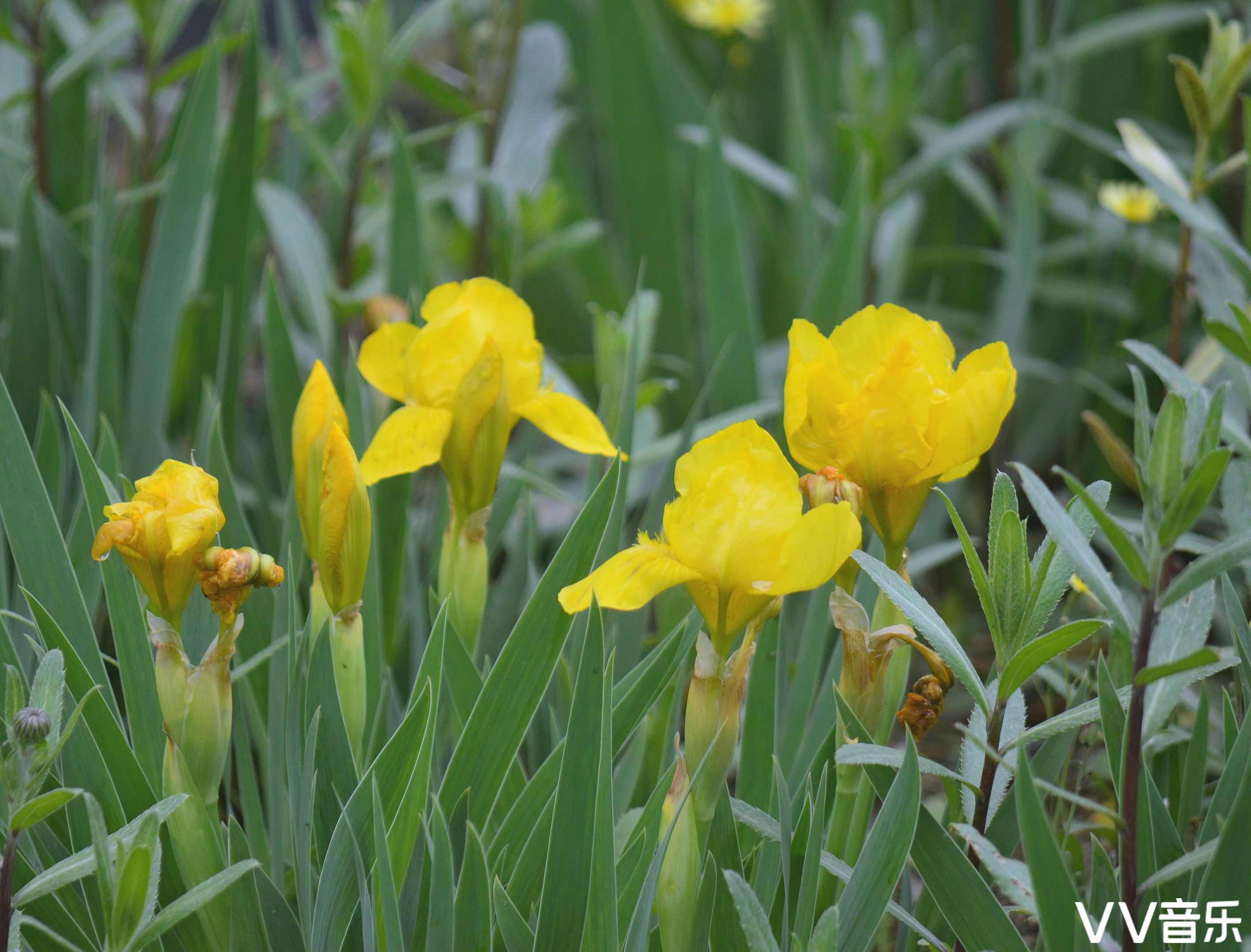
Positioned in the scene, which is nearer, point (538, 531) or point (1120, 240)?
point (538, 531)

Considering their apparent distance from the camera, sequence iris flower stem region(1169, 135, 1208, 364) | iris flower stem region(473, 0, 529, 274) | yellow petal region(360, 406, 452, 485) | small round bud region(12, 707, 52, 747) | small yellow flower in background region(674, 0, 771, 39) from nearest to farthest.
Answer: small round bud region(12, 707, 52, 747) < yellow petal region(360, 406, 452, 485) < iris flower stem region(1169, 135, 1208, 364) < iris flower stem region(473, 0, 529, 274) < small yellow flower in background region(674, 0, 771, 39)

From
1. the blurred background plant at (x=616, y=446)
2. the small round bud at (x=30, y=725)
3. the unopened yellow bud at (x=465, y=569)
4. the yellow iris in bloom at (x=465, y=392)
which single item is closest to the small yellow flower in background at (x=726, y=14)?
the blurred background plant at (x=616, y=446)

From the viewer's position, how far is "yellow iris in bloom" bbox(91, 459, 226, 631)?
0.54 m

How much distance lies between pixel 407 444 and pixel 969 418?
12.9 inches

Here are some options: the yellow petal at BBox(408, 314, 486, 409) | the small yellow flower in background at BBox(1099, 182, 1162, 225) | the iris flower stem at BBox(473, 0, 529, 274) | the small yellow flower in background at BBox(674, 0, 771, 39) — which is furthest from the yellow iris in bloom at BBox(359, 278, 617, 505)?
the small yellow flower in background at BBox(674, 0, 771, 39)

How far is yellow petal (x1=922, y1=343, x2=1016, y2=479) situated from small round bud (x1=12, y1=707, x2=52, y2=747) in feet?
1.40

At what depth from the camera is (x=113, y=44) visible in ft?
4.34

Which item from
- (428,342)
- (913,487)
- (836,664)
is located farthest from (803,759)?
(428,342)

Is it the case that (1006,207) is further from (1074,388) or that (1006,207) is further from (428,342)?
(428,342)

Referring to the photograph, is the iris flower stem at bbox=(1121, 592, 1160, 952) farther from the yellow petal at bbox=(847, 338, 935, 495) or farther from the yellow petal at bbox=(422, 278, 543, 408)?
the yellow petal at bbox=(422, 278, 543, 408)

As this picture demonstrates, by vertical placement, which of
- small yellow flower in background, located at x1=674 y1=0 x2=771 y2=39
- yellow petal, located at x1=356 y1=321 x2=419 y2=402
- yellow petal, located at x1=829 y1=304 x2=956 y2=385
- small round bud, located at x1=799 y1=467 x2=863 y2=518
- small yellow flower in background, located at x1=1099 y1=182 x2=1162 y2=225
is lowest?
small yellow flower in background, located at x1=1099 y1=182 x2=1162 y2=225

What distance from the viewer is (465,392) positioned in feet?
2.19

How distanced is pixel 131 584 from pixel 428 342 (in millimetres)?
228

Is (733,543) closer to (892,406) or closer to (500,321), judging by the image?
(892,406)
